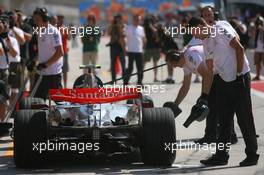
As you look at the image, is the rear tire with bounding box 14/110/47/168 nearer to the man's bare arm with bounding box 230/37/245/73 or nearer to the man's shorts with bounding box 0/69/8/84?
the man's bare arm with bounding box 230/37/245/73

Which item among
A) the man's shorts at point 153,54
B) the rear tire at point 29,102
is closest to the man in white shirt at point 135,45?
the man's shorts at point 153,54

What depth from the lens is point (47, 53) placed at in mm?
11367

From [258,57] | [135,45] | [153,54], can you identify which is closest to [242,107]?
[135,45]

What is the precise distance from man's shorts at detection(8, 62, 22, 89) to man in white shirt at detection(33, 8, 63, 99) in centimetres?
197

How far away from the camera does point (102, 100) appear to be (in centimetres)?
894

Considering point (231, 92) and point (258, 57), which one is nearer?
point (231, 92)

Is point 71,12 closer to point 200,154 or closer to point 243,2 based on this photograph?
point 243,2

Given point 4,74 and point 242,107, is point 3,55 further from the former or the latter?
point 242,107

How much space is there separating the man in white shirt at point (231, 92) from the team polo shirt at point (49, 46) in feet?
9.48

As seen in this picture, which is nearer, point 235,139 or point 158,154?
point 158,154

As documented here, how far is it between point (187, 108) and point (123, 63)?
196 inches

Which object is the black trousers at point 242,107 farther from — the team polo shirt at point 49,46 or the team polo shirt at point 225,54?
the team polo shirt at point 49,46

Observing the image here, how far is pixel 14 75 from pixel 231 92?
220 inches

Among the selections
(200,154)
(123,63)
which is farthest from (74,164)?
(123,63)
